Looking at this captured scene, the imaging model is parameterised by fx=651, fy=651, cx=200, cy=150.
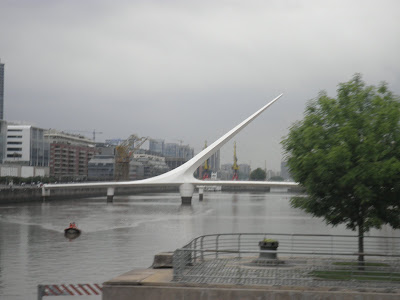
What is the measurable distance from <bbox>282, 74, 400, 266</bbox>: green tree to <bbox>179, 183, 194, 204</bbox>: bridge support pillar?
51.4 m

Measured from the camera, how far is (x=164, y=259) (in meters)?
10.5

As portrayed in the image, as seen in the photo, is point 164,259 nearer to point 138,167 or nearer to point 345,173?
point 345,173

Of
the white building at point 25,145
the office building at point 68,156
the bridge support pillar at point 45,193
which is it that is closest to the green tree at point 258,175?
the office building at point 68,156

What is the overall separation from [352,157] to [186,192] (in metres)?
53.8

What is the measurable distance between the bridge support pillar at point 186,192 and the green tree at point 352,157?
168 feet

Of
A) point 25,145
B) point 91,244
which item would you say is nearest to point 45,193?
point 91,244

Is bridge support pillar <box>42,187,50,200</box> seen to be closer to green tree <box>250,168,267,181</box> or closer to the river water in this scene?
the river water

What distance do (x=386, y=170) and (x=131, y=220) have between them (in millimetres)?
29634

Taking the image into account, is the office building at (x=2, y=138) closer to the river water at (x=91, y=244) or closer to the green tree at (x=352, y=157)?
the river water at (x=91, y=244)

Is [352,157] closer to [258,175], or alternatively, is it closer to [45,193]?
[45,193]

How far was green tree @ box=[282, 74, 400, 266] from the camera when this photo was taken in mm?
10984

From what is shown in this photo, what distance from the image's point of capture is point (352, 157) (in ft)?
36.8

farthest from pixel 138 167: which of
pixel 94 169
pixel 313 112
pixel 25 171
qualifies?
pixel 313 112

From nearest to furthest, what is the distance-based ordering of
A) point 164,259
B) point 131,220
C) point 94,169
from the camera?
point 164,259 < point 131,220 < point 94,169
